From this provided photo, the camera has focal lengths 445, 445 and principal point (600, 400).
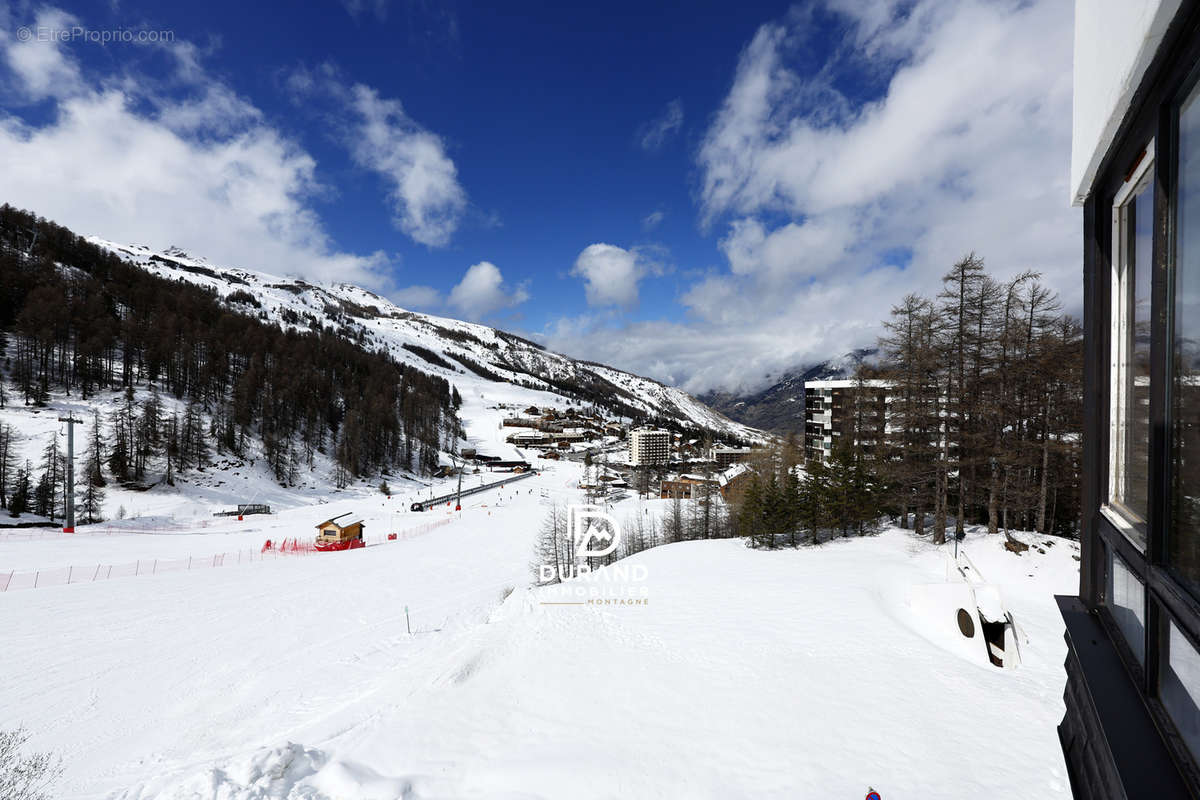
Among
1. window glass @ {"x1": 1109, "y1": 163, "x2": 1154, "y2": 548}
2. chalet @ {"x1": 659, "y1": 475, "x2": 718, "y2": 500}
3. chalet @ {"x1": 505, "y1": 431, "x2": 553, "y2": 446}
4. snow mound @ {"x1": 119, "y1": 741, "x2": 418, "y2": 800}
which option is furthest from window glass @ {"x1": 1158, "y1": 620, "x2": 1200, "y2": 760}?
chalet @ {"x1": 505, "y1": 431, "x2": 553, "y2": 446}

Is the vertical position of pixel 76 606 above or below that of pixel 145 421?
below

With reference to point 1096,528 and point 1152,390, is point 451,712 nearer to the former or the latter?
point 1096,528

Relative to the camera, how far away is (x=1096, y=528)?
2.84 m

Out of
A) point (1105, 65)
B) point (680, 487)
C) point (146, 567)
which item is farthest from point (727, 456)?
point (1105, 65)

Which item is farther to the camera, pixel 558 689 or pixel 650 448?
pixel 650 448

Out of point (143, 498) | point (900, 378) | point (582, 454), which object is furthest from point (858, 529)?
point (582, 454)

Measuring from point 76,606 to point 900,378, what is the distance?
3288 cm

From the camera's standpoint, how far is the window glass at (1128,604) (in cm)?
222

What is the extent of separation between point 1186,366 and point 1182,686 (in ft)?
4.30

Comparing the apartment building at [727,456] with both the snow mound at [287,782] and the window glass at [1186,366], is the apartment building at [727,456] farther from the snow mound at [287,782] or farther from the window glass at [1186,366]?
the window glass at [1186,366]

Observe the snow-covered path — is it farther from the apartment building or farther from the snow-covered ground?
the apartment building

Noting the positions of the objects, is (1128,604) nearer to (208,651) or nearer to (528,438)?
(208,651)

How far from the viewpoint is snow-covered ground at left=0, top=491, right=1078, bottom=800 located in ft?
21.7

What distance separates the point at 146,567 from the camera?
914 inches
